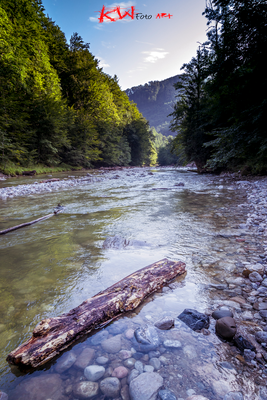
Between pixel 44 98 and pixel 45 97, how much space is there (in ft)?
0.57

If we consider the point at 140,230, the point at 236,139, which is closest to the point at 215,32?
the point at 236,139

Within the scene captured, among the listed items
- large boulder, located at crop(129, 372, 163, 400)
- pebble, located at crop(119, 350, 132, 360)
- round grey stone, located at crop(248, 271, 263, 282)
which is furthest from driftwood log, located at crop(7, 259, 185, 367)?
round grey stone, located at crop(248, 271, 263, 282)

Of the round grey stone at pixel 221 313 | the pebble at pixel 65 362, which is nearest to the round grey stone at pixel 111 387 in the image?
the pebble at pixel 65 362

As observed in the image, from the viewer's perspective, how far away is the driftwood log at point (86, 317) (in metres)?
1.10

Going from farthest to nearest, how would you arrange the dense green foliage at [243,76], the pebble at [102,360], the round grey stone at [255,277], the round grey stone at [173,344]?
the dense green foliage at [243,76], the round grey stone at [255,277], the round grey stone at [173,344], the pebble at [102,360]

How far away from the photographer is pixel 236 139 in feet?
26.1

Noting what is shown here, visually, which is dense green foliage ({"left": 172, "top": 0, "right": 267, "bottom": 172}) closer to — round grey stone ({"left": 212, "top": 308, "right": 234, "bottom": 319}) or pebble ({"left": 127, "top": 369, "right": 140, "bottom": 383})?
round grey stone ({"left": 212, "top": 308, "right": 234, "bottom": 319})

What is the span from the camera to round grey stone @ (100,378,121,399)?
960mm

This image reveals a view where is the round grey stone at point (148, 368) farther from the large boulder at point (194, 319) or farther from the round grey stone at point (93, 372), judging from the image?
the large boulder at point (194, 319)

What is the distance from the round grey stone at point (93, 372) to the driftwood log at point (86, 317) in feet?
0.71

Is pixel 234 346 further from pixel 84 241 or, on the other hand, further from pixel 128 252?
pixel 84 241

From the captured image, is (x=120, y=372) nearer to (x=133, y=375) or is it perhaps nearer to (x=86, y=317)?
(x=133, y=375)

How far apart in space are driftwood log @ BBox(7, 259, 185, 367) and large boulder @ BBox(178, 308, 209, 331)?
369 mm

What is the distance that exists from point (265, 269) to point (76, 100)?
3330 cm
